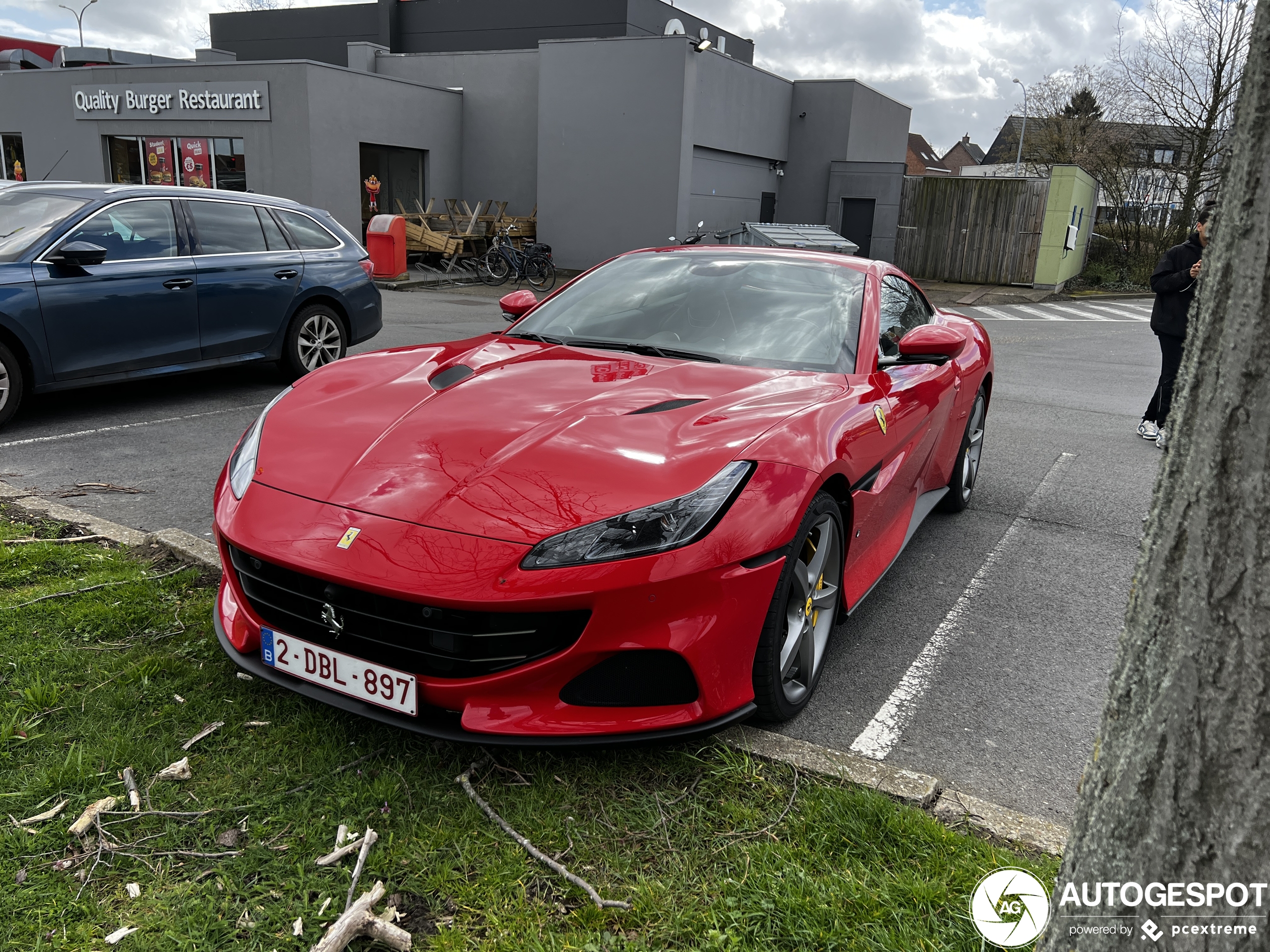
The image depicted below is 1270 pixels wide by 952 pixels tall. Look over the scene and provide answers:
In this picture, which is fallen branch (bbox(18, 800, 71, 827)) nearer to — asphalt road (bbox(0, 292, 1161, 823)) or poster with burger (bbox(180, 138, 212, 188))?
asphalt road (bbox(0, 292, 1161, 823))

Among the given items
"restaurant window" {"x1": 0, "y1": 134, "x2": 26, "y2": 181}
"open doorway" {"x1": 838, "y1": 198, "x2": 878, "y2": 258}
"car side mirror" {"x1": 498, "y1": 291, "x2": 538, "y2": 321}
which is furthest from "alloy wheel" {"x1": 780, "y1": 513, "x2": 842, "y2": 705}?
"restaurant window" {"x1": 0, "y1": 134, "x2": 26, "y2": 181}

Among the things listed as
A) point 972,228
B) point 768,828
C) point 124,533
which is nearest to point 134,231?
point 124,533

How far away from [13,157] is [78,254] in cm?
2540

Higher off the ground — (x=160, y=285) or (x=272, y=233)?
(x=272, y=233)

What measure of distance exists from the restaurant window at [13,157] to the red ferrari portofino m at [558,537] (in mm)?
28236

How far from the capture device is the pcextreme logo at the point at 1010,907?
2057 mm

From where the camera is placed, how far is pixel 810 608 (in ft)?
9.87

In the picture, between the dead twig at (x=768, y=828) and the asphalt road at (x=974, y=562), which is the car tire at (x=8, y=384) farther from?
the dead twig at (x=768, y=828)

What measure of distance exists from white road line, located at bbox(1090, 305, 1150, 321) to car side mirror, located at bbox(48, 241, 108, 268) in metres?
19.5

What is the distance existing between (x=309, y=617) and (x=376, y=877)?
2.39 ft

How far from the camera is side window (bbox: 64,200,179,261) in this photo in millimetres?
6559

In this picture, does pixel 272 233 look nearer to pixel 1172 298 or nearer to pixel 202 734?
pixel 202 734

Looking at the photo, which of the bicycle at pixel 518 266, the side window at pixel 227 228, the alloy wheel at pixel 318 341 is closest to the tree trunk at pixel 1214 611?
the side window at pixel 227 228

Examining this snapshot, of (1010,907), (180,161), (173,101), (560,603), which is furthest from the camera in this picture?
(180,161)
